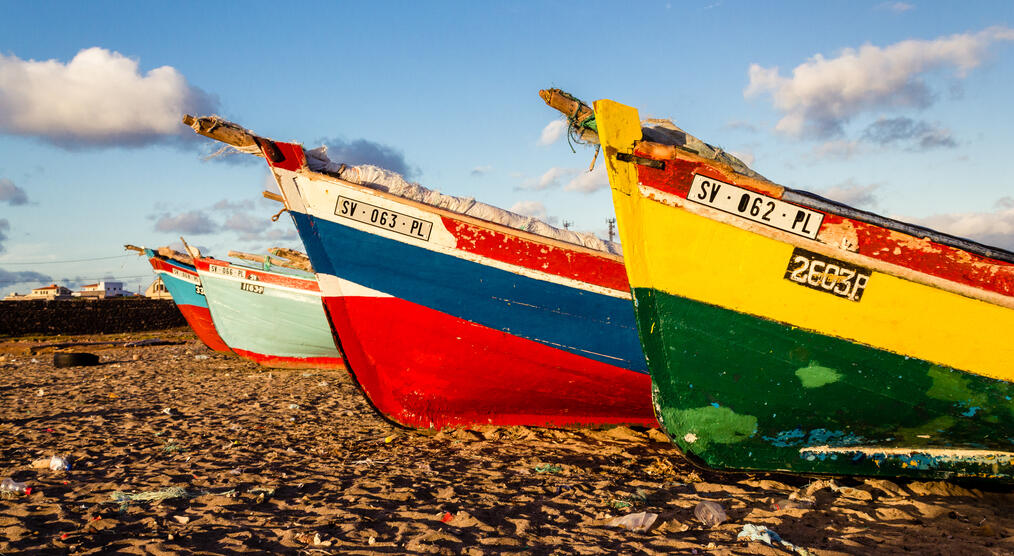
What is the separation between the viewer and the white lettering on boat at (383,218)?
17.7ft

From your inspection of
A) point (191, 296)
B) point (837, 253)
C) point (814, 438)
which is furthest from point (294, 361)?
point (837, 253)

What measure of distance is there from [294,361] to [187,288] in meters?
5.53

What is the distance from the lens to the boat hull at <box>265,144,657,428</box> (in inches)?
212

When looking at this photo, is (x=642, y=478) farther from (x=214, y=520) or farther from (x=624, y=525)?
(x=214, y=520)

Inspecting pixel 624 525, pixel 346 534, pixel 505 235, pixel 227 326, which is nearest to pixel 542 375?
pixel 505 235

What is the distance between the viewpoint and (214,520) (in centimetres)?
347

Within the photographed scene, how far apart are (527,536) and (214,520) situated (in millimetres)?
1955

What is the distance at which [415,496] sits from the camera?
13.0ft

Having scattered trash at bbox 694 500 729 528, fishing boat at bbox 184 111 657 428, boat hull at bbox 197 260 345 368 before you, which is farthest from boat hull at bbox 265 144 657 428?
boat hull at bbox 197 260 345 368

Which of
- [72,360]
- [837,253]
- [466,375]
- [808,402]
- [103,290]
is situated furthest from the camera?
[103,290]

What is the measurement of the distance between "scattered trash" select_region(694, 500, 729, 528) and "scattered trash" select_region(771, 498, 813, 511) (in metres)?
0.42

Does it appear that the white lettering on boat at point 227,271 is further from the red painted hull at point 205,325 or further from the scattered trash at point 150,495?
the scattered trash at point 150,495

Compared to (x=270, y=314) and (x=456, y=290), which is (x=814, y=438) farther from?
(x=270, y=314)

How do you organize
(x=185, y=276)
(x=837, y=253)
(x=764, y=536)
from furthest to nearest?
(x=185, y=276) → (x=837, y=253) → (x=764, y=536)
